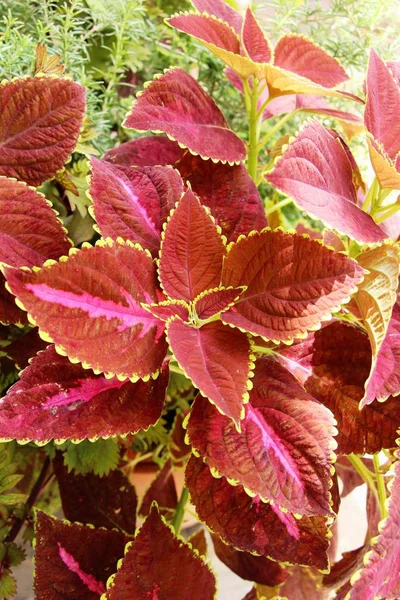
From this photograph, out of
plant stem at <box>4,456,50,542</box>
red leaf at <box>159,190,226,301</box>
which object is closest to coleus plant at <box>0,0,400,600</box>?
red leaf at <box>159,190,226,301</box>

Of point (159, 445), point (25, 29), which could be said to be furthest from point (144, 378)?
point (25, 29)

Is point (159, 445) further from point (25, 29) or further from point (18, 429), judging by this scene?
point (25, 29)

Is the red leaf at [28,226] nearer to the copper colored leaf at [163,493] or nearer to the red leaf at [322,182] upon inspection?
the red leaf at [322,182]

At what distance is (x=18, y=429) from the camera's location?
1.20 ft

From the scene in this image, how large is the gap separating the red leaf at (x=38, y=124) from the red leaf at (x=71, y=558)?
0.30 m

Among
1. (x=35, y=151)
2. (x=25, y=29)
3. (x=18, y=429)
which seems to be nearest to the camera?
(x=18, y=429)

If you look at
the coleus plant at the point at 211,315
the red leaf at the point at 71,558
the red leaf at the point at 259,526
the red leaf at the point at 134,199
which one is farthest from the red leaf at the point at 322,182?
the red leaf at the point at 71,558

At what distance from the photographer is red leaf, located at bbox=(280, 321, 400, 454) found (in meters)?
0.46

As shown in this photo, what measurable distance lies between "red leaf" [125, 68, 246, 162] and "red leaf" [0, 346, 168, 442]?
19 cm

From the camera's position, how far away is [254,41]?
1.72 ft

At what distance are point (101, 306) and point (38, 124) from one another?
7.2 inches

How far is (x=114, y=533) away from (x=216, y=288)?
260 mm

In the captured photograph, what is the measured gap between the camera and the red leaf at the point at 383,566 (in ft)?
1.17

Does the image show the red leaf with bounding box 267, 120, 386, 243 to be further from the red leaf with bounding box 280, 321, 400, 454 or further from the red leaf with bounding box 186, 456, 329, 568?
the red leaf with bounding box 186, 456, 329, 568
